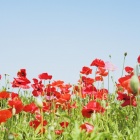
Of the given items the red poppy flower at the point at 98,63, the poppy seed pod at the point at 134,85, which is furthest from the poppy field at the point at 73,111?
the poppy seed pod at the point at 134,85

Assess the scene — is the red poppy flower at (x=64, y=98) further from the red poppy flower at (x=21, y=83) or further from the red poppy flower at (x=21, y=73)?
the red poppy flower at (x=21, y=73)

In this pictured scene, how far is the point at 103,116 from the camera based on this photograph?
3.78 metres

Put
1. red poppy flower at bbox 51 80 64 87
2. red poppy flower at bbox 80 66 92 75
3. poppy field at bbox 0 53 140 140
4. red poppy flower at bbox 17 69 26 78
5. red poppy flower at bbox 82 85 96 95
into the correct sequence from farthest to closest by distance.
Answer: red poppy flower at bbox 80 66 92 75 < red poppy flower at bbox 17 69 26 78 < red poppy flower at bbox 51 80 64 87 < red poppy flower at bbox 82 85 96 95 < poppy field at bbox 0 53 140 140

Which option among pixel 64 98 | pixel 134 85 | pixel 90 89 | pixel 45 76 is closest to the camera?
pixel 134 85

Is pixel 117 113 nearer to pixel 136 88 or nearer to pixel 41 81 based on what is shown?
pixel 41 81

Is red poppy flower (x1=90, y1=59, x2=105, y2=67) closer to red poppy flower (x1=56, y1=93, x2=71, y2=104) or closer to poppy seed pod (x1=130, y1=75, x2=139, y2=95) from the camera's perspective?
red poppy flower (x1=56, y1=93, x2=71, y2=104)

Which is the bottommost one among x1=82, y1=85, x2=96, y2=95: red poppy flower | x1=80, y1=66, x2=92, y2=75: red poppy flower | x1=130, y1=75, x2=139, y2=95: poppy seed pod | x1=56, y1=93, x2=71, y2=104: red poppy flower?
x1=130, y1=75, x2=139, y2=95: poppy seed pod

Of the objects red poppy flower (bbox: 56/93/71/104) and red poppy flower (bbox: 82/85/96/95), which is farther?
red poppy flower (bbox: 82/85/96/95)

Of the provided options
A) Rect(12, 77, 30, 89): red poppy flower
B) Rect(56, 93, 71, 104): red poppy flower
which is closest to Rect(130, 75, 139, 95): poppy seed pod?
Rect(56, 93, 71, 104): red poppy flower

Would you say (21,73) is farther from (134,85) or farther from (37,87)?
(134,85)

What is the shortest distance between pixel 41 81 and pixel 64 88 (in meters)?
0.33

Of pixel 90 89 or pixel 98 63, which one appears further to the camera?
pixel 90 89

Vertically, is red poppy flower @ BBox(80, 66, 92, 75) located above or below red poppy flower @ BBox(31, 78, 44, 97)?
above

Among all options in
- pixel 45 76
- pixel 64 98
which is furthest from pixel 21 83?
pixel 64 98
